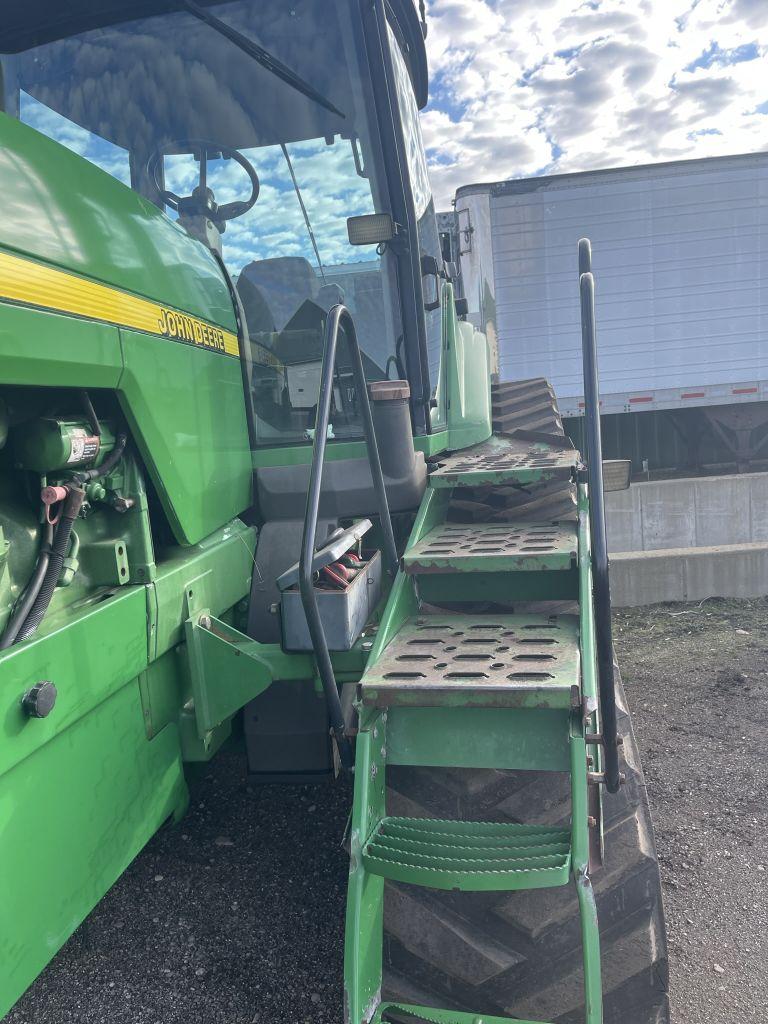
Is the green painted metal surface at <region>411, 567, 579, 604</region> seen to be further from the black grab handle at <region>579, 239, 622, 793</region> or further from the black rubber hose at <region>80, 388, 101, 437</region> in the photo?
the black rubber hose at <region>80, 388, 101, 437</region>

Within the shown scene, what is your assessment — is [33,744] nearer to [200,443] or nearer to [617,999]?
[200,443]

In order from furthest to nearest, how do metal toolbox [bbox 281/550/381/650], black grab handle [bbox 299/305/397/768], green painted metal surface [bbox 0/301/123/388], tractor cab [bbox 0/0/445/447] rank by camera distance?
tractor cab [bbox 0/0/445/447] < metal toolbox [bbox 281/550/381/650] < black grab handle [bbox 299/305/397/768] < green painted metal surface [bbox 0/301/123/388]

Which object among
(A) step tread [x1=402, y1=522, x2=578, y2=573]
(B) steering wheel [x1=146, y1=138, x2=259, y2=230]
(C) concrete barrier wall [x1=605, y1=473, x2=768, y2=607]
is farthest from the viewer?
(C) concrete barrier wall [x1=605, y1=473, x2=768, y2=607]

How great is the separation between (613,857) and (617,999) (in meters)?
0.29

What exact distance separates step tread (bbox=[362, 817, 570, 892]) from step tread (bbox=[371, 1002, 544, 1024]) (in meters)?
0.31

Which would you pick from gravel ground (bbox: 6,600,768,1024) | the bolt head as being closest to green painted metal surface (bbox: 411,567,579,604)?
gravel ground (bbox: 6,600,768,1024)

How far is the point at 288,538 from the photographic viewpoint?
2.75 m

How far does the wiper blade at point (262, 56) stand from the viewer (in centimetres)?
248

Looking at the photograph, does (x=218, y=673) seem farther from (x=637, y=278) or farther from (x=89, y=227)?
Result: (x=637, y=278)

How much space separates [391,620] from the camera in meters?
2.28

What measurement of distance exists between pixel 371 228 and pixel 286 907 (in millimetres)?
2305

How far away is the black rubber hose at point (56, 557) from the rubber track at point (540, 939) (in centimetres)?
102

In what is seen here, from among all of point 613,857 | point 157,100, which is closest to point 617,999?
point 613,857

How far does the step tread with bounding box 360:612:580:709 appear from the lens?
180 centimetres
